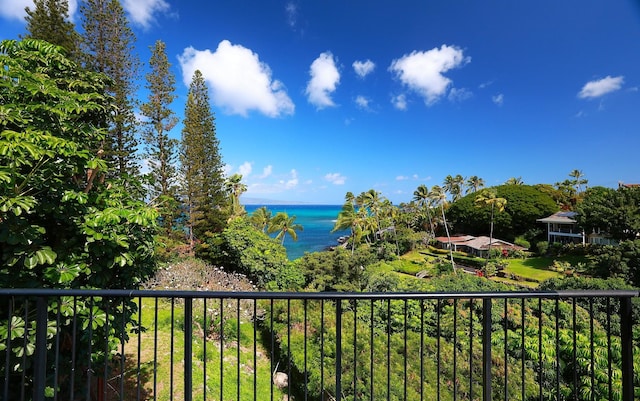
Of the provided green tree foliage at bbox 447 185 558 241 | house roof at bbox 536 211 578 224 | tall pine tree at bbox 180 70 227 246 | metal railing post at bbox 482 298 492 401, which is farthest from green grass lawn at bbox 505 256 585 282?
metal railing post at bbox 482 298 492 401

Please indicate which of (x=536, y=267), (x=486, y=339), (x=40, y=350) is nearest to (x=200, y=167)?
(x=40, y=350)

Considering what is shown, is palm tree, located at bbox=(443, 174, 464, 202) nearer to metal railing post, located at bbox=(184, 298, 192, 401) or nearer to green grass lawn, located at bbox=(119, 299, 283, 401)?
green grass lawn, located at bbox=(119, 299, 283, 401)

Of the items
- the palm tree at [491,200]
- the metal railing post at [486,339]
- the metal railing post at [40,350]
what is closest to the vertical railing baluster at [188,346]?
the metal railing post at [40,350]

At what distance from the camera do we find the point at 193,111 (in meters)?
14.8

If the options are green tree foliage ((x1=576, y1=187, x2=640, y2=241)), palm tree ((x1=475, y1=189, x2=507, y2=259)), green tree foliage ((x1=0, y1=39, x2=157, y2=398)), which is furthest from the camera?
palm tree ((x1=475, y1=189, x2=507, y2=259))

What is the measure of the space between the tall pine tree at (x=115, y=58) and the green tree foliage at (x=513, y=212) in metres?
33.0

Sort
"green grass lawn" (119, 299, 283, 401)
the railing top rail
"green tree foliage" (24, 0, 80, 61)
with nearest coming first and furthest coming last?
the railing top rail, "green grass lawn" (119, 299, 283, 401), "green tree foliage" (24, 0, 80, 61)

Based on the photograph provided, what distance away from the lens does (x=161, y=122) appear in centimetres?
1333

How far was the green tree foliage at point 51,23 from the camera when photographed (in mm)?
9617

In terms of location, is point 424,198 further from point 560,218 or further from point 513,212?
point 560,218

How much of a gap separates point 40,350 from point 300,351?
4966 mm

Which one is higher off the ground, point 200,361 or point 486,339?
point 486,339

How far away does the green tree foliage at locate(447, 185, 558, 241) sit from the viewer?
31094 millimetres

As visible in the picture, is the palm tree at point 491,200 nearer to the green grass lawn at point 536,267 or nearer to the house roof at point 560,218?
the green grass lawn at point 536,267
